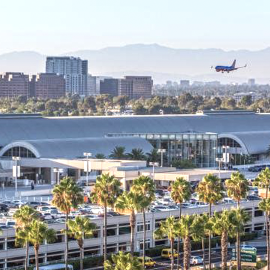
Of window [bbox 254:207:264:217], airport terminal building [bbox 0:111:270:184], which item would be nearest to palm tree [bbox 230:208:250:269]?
window [bbox 254:207:264:217]

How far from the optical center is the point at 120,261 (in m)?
49.3

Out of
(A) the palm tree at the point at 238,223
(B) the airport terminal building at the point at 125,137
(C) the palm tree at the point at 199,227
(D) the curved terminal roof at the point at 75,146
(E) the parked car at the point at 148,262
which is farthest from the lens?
(B) the airport terminal building at the point at 125,137

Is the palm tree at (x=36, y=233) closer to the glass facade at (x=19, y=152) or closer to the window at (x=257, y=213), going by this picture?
the window at (x=257, y=213)

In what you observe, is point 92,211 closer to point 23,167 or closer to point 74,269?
point 74,269

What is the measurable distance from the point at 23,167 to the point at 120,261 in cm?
6520

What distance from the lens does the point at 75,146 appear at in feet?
393

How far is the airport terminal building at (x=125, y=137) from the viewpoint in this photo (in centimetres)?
11869

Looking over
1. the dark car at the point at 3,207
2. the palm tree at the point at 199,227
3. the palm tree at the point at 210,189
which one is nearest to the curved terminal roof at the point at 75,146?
the dark car at the point at 3,207

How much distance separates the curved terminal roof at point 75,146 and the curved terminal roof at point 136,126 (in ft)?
25.5

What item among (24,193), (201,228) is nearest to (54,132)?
(24,193)

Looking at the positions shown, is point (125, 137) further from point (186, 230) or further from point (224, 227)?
point (186, 230)

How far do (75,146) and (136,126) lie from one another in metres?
26.9

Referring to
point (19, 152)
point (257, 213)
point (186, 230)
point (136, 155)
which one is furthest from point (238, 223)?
point (19, 152)

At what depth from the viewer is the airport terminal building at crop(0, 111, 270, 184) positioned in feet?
389
